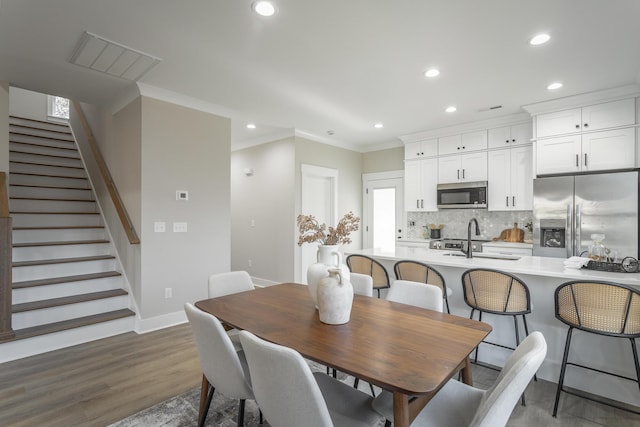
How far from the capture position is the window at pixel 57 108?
6.49 m

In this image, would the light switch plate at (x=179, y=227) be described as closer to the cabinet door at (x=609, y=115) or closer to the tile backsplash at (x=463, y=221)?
the tile backsplash at (x=463, y=221)

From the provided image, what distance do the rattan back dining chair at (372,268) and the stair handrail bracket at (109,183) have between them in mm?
2303

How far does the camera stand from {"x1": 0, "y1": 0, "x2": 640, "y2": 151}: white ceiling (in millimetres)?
2166

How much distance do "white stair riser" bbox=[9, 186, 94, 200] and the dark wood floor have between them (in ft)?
8.46

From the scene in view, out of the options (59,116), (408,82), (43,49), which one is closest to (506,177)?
(408,82)

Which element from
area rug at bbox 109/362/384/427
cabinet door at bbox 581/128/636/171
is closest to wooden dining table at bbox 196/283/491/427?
area rug at bbox 109/362/384/427

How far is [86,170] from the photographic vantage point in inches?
202

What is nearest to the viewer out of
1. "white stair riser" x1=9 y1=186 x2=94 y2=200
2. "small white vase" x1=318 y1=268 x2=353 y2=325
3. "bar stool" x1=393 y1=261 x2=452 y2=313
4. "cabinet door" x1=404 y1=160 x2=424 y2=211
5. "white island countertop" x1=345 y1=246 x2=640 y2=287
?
"small white vase" x1=318 y1=268 x2=353 y2=325

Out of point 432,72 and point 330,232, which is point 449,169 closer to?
point 432,72

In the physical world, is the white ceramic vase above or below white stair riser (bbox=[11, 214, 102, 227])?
below

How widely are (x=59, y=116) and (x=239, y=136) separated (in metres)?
4.19

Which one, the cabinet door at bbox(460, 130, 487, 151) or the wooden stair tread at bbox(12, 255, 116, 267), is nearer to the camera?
the wooden stair tread at bbox(12, 255, 116, 267)

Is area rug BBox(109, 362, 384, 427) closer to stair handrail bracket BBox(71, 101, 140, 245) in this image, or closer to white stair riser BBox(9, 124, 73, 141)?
stair handrail bracket BBox(71, 101, 140, 245)

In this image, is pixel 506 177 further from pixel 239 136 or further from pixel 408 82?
pixel 239 136
